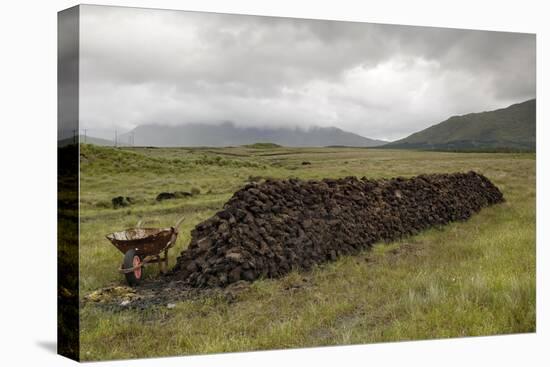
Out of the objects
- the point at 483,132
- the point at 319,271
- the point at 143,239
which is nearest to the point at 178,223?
the point at 143,239

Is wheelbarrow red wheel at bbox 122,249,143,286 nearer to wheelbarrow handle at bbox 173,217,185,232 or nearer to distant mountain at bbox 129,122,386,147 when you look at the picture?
wheelbarrow handle at bbox 173,217,185,232

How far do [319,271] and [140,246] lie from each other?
2767 millimetres

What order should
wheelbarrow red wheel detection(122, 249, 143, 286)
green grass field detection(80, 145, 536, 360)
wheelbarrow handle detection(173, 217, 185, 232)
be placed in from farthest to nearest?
wheelbarrow handle detection(173, 217, 185, 232)
wheelbarrow red wheel detection(122, 249, 143, 286)
green grass field detection(80, 145, 536, 360)

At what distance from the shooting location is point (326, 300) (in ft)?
32.7

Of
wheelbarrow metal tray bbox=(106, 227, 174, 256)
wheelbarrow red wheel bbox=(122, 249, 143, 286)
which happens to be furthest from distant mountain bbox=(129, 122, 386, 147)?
wheelbarrow red wheel bbox=(122, 249, 143, 286)

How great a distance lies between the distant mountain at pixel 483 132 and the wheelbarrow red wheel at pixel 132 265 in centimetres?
450

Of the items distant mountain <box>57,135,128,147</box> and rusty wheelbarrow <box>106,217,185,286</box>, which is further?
rusty wheelbarrow <box>106,217,185,286</box>

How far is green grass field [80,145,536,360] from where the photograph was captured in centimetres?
887

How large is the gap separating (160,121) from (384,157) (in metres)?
3.90

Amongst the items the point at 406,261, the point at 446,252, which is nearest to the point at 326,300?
the point at 406,261

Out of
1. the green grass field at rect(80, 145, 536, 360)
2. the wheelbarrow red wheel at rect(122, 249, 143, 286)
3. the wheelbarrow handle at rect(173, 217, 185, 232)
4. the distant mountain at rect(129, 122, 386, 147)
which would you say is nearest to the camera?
the green grass field at rect(80, 145, 536, 360)

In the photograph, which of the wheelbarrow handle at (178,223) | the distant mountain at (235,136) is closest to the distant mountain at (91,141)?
the distant mountain at (235,136)

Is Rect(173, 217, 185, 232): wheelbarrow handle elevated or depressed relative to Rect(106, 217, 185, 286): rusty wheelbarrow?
elevated

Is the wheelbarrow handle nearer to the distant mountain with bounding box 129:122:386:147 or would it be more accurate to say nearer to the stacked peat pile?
the stacked peat pile
